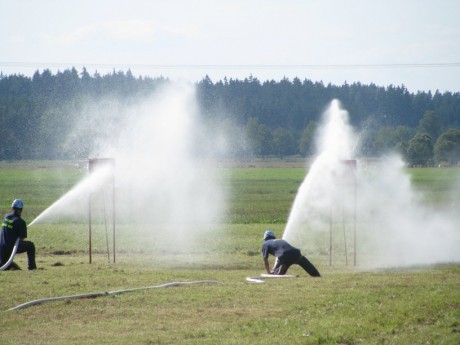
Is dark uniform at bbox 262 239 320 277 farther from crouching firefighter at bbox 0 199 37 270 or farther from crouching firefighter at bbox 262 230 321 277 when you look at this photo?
crouching firefighter at bbox 0 199 37 270

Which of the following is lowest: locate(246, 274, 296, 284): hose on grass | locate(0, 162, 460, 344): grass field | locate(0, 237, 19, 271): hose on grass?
locate(246, 274, 296, 284): hose on grass

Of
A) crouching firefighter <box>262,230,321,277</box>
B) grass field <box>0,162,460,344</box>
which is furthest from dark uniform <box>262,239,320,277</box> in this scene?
grass field <box>0,162,460,344</box>

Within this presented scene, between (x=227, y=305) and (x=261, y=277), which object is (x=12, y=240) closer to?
(x=261, y=277)

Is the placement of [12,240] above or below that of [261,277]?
above

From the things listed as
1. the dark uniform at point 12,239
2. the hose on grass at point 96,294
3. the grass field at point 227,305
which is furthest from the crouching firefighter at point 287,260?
the dark uniform at point 12,239

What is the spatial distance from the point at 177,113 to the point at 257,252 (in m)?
10.8

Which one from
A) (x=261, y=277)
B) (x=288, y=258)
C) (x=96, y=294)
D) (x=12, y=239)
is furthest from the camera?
(x=12, y=239)

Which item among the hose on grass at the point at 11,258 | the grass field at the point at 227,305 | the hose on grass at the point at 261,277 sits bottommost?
the hose on grass at the point at 261,277

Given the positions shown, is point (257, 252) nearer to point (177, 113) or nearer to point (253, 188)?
point (177, 113)

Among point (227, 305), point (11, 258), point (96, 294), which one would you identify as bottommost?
point (227, 305)

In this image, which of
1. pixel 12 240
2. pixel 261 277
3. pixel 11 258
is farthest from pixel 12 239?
pixel 261 277

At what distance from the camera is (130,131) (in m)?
43.3

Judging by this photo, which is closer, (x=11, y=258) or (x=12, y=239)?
(x=11, y=258)

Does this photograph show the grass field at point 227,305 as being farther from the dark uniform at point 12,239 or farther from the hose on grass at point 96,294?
the dark uniform at point 12,239
